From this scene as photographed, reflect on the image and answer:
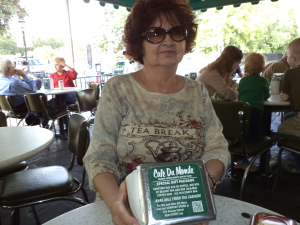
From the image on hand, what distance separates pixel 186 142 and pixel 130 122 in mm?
243

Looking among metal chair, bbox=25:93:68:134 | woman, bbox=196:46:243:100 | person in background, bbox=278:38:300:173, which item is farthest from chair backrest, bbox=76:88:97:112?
person in background, bbox=278:38:300:173

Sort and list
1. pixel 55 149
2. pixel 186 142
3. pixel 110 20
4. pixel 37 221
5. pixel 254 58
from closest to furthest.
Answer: pixel 186 142 → pixel 37 221 → pixel 254 58 → pixel 55 149 → pixel 110 20

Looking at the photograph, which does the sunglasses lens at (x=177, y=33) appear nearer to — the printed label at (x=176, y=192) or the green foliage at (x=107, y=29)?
the printed label at (x=176, y=192)

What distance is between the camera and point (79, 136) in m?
1.51

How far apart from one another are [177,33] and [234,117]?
1.21 metres

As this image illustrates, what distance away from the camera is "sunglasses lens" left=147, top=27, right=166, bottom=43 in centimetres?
108

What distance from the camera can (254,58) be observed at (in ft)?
9.02

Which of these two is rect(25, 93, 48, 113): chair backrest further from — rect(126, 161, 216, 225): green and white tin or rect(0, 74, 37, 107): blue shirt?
rect(126, 161, 216, 225): green and white tin

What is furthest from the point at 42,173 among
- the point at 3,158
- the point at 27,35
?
the point at 27,35

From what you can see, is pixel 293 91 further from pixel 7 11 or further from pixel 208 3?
pixel 7 11

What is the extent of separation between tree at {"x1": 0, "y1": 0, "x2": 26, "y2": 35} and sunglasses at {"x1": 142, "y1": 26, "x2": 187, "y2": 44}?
8616mm

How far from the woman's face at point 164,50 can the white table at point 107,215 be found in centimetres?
60

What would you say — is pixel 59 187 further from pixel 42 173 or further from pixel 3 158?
pixel 3 158

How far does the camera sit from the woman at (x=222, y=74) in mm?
2926
